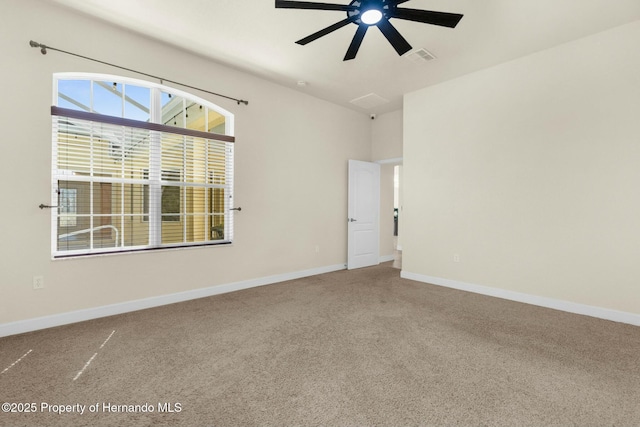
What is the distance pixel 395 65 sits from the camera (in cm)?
389

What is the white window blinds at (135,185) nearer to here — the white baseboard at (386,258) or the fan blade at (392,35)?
the fan blade at (392,35)

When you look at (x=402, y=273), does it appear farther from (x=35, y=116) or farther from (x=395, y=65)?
(x=35, y=116)

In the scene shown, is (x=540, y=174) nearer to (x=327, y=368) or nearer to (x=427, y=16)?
(x=427, y=16)

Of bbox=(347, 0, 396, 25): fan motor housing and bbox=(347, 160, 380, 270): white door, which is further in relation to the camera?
bbox=(347, 160, 380, 270): white door

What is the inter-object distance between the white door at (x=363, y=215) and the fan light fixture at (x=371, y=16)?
3.28m

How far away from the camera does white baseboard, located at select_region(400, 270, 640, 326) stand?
3.06 m

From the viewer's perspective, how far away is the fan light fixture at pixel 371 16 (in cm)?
224

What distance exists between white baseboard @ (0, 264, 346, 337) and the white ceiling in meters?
3.06

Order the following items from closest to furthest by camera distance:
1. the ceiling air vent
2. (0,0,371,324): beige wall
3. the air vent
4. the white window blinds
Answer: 1. (0,0,371,324): beige wall
2. the white window blinds
3. the air vent
4. the ceiling air vent

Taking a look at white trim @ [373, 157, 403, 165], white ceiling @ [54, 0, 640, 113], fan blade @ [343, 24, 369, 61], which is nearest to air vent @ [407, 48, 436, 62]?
Answer: white ceiling @ [54, 0, 640, 113]

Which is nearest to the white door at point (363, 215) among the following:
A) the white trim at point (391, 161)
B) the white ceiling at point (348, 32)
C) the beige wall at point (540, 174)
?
the white trim at point (391, 161)

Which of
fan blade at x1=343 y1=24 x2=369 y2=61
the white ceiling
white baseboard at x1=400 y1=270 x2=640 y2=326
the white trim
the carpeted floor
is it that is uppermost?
the white ceiling

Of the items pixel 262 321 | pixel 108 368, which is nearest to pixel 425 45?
pixel 262 321

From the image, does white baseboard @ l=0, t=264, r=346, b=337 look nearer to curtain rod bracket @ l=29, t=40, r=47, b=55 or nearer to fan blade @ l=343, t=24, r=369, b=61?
curtain rod bracket @ l=29, t=40, r=47, b=55
